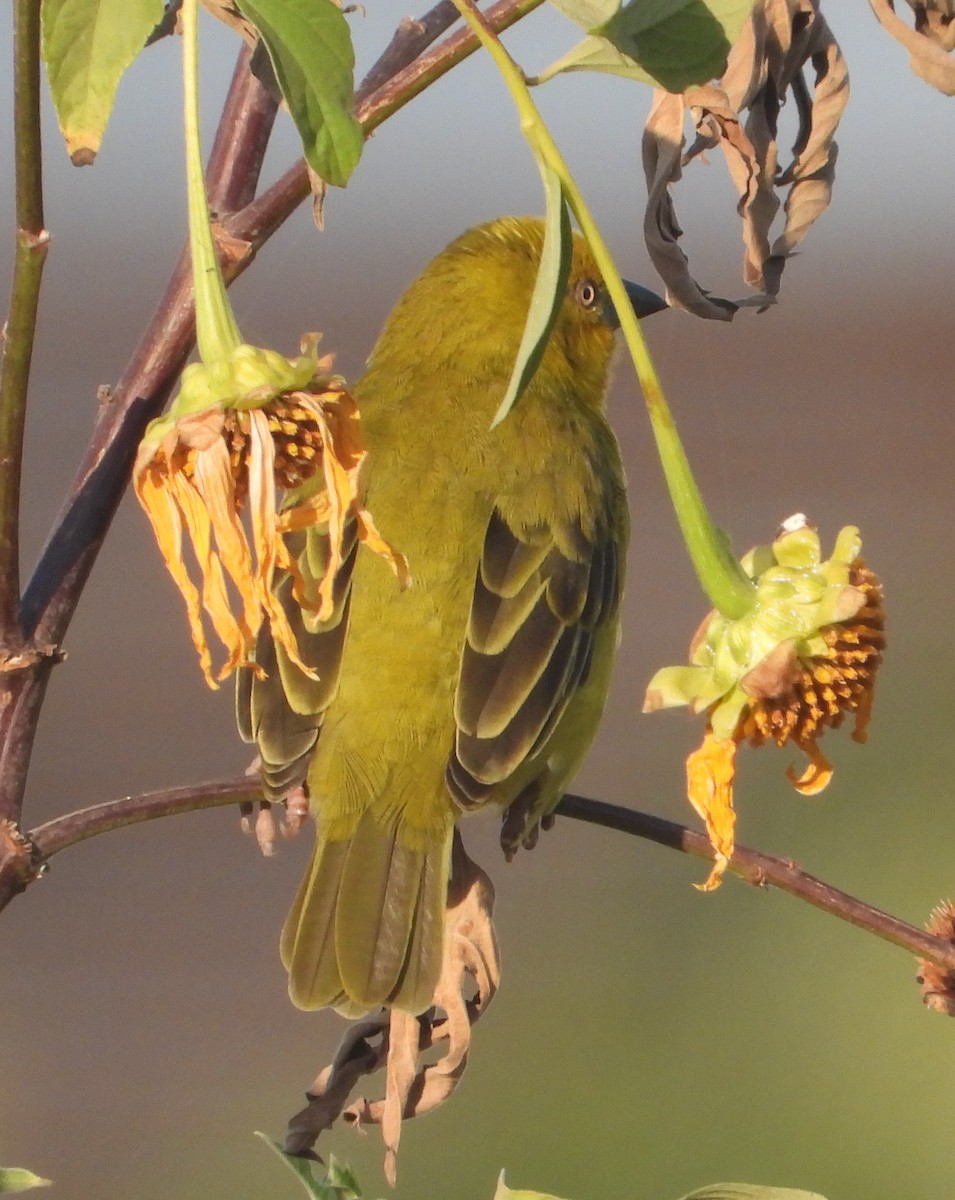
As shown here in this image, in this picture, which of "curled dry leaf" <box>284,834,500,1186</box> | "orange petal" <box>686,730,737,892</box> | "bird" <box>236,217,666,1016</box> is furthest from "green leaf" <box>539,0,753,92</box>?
"bird" <box>236,217,666,1016</box>

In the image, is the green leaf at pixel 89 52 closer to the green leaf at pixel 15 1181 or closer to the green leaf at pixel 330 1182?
the green leaf at pixel 15 1181

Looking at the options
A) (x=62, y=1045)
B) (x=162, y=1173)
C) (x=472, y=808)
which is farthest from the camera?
(x=62, y=1045)

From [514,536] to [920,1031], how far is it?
5.07 m

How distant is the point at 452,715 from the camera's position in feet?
10.2

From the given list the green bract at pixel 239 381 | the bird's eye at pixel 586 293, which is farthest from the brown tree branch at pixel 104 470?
the bird's eye at pixel 586 293

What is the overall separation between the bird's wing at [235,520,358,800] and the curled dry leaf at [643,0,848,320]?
113cm

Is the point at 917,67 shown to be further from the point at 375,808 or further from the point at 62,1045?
the point at 62,1045

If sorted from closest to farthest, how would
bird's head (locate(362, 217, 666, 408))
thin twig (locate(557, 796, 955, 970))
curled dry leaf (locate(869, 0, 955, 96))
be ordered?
curled dry leaf (locate(869, 0, 955, 96)) < thin twig (locate(557, 796, 955, 970)) < bird's head (locate(362, 217, 666, 408))

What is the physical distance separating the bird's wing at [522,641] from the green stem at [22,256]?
5.07ft

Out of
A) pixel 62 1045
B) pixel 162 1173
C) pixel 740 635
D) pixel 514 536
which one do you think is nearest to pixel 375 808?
pixel 514 536

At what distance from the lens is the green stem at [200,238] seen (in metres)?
1.32

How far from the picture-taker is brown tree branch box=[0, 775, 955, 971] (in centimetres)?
169

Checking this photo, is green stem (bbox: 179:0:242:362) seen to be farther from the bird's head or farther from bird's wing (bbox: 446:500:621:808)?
the bird's head

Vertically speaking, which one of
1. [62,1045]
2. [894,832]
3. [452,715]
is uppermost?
[452,715]
